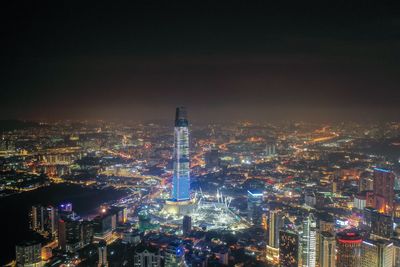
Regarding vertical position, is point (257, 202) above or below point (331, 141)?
below

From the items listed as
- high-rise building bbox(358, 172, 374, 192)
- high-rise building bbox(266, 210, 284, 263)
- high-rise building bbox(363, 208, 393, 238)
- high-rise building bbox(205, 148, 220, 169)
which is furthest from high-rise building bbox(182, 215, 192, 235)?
high-rise building bbox(205, 148, 220, 169)

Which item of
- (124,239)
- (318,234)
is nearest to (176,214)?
(124,239)

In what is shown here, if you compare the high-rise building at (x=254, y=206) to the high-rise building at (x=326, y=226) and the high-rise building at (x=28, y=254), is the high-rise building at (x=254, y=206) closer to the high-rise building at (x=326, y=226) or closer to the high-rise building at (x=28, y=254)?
the high-rise building at (x=326, y=226)

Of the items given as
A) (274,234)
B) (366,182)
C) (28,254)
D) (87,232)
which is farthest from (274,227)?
(366,182)

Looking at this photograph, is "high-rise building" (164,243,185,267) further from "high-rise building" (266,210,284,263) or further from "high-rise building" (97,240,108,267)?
"high-rise building" (266,210,284,263)

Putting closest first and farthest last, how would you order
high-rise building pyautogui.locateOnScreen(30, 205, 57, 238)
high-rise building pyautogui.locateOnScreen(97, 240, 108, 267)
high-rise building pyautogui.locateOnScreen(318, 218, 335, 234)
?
high-rise building pyautogui.locateOnScreen(97, 240, 108, 267) < high-rise building pyautogui.locateOnScreen(318, 218, 335, 234) < high-rise building pyautogui.locateOnScreen(30, 205, 57, 238)

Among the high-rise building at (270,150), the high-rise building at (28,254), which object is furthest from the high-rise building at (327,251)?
the high-rise building at (270,150)

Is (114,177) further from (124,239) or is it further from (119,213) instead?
(124,239)
